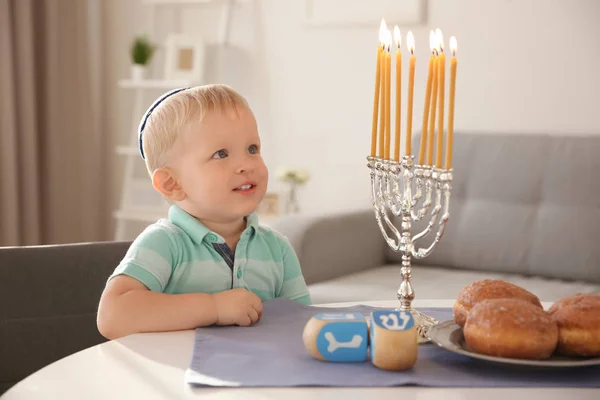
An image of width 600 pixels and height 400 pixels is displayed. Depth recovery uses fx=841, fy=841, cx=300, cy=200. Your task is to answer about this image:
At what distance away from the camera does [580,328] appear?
954 millimetres

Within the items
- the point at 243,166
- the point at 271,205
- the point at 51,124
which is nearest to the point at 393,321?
the point at 243,166

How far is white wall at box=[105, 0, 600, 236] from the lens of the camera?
10.6 feet

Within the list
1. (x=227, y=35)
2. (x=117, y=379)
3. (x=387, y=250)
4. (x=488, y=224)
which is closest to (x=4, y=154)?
(x=227, y=35)

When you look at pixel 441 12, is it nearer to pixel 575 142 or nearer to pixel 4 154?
pixel 575 142

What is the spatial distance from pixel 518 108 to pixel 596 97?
30cm

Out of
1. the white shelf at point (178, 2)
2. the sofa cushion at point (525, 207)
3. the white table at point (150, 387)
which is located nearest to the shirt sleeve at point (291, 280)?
the white table at point (150, 387)

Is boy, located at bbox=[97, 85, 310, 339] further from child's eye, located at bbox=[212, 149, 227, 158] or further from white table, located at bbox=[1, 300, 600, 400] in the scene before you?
white table, located at bbox=[1, 300, 600, 400]

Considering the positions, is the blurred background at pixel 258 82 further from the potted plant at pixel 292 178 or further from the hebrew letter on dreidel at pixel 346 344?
the hebrew letter on dreidel at pixel 346 344

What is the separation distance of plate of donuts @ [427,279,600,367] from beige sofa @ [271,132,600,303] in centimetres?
170

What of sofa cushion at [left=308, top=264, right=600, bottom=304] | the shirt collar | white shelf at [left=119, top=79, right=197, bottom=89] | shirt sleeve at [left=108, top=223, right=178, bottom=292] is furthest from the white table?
white shelf at [left=119, top=79, right=197, bottom=89]

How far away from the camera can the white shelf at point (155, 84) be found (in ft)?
12.9

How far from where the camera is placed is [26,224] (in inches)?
155

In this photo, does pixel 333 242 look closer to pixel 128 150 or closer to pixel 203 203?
pixel 128 150

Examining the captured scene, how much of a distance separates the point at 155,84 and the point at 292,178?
2.90ft
